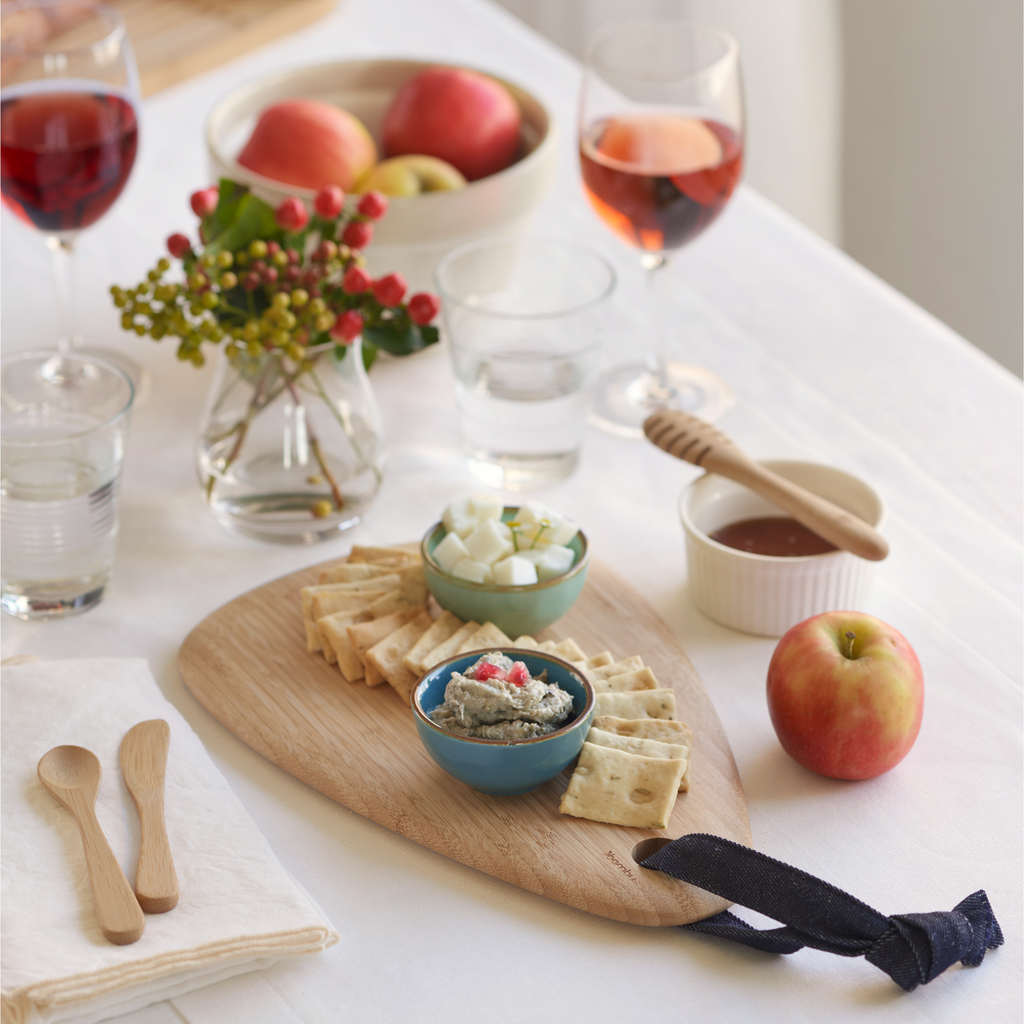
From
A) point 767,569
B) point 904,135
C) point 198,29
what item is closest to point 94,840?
point 767,569

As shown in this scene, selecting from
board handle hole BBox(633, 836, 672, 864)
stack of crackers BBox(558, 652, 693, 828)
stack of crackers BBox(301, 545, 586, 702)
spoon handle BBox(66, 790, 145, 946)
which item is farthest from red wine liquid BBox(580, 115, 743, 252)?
spoon handle BBox(66, 790, 145, 946)

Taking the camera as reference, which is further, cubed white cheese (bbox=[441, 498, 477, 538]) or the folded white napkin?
cubed white cheese (bbox=[441, 498, 477, 538])

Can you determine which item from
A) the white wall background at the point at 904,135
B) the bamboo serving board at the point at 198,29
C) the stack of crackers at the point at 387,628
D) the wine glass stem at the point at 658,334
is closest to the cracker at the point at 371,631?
the stack of crackers at the point at 387,628

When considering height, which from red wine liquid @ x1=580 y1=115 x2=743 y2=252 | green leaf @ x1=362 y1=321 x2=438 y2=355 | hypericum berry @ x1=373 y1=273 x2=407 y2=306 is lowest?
green leaf @ x1=362 y1=321 x2=438 y2=355

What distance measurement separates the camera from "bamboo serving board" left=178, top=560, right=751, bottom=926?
88 cm

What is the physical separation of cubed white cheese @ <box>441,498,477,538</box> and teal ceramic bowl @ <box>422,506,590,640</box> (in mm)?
27

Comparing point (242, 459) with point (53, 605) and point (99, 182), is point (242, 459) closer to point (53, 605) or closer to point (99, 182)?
point (53, 605)

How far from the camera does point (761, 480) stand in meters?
1.17

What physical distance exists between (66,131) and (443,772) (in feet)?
2.76

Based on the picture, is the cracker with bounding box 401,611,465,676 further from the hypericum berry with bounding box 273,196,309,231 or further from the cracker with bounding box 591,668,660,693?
the hypericum berry with bounding box 273,196,309,231

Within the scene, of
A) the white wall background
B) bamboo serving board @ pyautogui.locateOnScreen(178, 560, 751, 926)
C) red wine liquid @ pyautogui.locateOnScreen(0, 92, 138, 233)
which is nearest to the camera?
bamboo serving board @ pyautogui.locateOnScreen(178, 560, 751, 926)

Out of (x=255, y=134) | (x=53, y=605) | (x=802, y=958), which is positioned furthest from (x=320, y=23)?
(x=802, y=958)

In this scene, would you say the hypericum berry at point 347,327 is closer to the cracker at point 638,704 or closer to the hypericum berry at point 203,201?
the hypericum berry at point 203,201

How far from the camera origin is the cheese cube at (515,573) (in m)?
1.08
